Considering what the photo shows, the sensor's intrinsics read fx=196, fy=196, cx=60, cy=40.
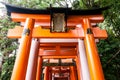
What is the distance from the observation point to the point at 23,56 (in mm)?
4527

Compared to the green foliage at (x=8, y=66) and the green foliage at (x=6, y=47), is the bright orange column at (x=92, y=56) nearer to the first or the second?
the green foliage at (x=8, y=66)

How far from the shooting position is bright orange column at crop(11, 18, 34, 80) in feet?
13.6

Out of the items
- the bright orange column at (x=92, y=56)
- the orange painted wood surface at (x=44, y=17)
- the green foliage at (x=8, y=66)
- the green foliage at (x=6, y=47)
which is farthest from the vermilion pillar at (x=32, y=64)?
the green foliage at (x=6, y=47)

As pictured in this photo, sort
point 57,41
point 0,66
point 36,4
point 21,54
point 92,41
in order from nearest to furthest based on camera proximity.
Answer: point 21,54 → point 92,41 → point 57,41 → point 0,66 → point 36,4

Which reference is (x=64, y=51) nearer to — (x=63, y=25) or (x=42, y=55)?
(x=42, y=55)

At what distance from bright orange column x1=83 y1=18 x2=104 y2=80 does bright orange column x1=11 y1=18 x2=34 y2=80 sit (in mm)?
1469

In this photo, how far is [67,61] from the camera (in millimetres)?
10047

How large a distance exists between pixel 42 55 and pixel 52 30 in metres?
2.68

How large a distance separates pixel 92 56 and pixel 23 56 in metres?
1.61

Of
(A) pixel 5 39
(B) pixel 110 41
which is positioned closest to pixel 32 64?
(B) pixel 110 41

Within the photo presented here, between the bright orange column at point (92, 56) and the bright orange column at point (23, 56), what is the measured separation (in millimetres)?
1469

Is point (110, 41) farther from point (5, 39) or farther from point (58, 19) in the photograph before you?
point (5, 39)

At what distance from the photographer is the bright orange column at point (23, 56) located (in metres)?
4.15

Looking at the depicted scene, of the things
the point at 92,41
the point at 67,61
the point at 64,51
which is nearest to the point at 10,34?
the point at 92,41
